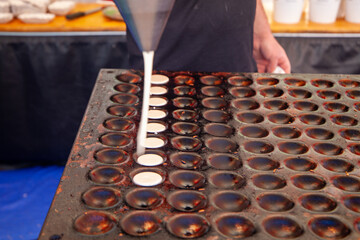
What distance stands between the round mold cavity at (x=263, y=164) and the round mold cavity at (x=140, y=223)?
0.22 m

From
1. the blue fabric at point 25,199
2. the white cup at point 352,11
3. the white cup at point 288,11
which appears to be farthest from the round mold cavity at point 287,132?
the white cup at point 352,11

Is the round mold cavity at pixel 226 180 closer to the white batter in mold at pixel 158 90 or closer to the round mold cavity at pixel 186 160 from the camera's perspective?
the round mold cavity at pixel 186 160

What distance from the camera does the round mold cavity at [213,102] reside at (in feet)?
3.09

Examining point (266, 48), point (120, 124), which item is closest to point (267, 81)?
point (120, 124)

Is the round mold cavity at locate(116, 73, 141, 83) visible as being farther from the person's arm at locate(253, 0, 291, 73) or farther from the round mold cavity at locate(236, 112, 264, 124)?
the person's arm at locate(253, 0, 291, 73)

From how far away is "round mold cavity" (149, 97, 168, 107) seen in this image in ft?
3.05

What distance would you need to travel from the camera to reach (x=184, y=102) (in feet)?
3.12

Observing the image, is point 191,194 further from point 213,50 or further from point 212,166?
point 213,50

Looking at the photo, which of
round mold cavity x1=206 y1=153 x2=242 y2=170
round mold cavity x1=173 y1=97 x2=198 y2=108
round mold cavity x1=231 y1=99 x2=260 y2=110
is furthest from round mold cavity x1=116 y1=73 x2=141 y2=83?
round mold cavity x1=206 y1=153 x2=242 y2=170

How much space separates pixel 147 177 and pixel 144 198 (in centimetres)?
4

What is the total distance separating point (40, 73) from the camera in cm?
226

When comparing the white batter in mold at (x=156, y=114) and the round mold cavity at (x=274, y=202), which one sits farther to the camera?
the white batter in mold at (x=156, y=114)

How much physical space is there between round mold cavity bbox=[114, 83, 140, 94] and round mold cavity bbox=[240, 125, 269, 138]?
0.89 ft

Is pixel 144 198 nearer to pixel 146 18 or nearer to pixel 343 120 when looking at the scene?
pixel 146 18
